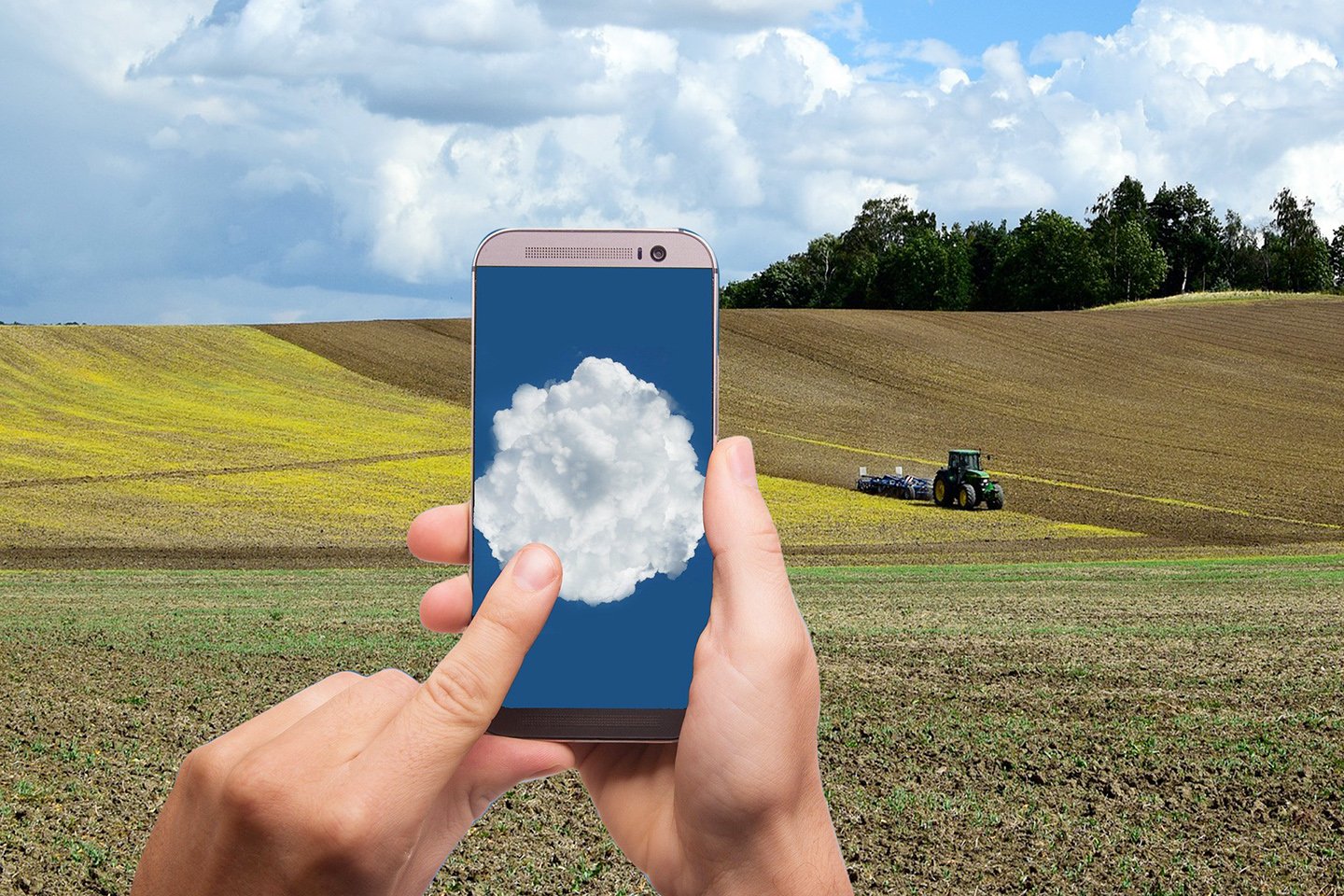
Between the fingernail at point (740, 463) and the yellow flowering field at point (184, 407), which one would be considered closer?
the fingernail at point (740, 463)

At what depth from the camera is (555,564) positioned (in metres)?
1.76

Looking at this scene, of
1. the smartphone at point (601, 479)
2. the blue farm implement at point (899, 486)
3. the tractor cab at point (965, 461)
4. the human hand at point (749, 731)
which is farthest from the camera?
the blue farm implement at point (899, 486)

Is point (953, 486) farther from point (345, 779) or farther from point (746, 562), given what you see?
point (345, 779)

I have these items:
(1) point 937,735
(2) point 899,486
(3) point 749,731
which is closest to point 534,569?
(3) point 749,731

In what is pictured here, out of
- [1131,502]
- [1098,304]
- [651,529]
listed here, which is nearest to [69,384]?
[1131,502]

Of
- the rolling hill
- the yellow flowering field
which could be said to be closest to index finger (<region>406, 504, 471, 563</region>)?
the rolling hill

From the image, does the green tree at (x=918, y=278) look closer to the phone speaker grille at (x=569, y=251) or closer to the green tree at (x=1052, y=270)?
the green tree at (x=1052, y=270)

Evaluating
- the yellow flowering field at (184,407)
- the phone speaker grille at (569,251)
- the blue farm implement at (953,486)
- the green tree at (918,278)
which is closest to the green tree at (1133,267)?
the green tree at (918,278)

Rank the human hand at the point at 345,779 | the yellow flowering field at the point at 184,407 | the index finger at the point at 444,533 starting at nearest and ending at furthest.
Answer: the human hand at the point at 345,779, the index finger at the point at 444,533, the yellow flowering field at the point at 184,407

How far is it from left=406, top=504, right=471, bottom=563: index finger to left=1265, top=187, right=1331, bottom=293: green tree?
112 m

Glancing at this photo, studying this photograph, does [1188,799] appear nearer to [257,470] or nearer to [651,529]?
[651,529]

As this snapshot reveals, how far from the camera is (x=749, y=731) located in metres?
1.87

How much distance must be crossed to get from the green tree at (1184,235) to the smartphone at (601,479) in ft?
373

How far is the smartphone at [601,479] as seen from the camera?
2316 millimetres
